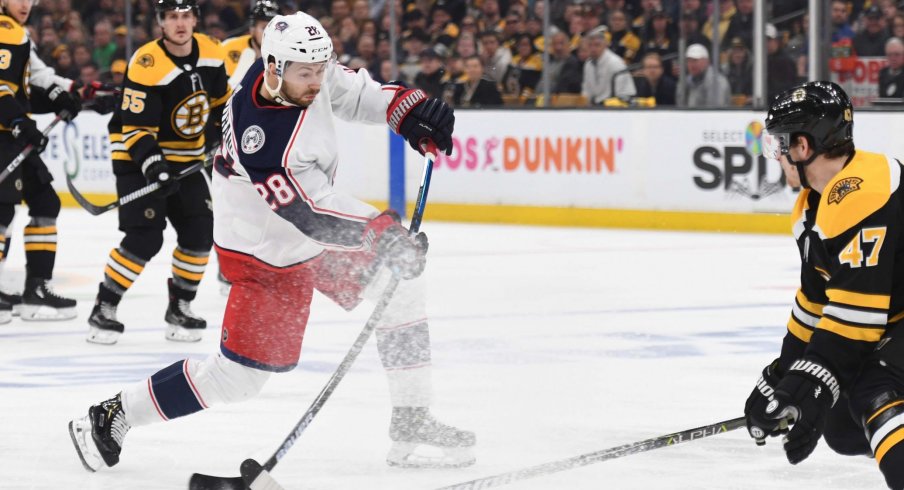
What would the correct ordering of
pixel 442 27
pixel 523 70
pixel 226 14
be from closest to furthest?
pixel 523 70 < pixel 442 27 < pixel 226 14

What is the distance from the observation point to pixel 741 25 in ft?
28.1

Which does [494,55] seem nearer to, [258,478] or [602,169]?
[602,169]

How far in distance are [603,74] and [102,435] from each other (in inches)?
241

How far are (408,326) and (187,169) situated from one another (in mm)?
2128

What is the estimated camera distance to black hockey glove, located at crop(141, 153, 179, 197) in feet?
16.4

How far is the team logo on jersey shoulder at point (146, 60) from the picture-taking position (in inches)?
200

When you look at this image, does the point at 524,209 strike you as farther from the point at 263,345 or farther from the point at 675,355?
the point at 263,345

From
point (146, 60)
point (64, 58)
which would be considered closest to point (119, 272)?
point (146, 60)

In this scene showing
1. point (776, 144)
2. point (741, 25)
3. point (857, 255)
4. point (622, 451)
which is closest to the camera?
point (857, 255)

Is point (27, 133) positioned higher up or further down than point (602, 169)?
higher up

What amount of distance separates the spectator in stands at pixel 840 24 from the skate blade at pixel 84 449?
19.4 feet

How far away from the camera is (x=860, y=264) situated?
243 cm

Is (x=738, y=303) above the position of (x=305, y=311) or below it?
below

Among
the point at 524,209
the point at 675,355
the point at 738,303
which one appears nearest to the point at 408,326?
the point at 675,355
